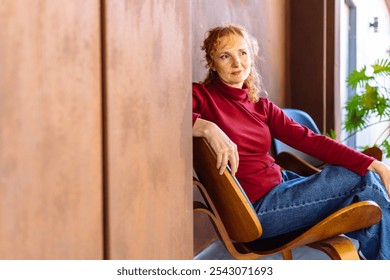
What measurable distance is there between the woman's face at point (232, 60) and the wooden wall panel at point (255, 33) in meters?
0.58

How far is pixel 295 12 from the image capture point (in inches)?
188

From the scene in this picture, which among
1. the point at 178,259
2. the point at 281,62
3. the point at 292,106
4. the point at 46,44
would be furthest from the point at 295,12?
the point at 46,44

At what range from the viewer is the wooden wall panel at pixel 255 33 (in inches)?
118

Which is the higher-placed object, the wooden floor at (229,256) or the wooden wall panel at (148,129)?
the wooden wall panel at (148,129)

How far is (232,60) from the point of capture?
2.17 meters

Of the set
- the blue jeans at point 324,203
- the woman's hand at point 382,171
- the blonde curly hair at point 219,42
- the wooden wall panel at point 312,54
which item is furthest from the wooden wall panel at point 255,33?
the woman's hand at point 382,171

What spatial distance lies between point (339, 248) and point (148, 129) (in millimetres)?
923

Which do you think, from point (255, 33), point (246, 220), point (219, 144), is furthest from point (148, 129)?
point (255, 33)

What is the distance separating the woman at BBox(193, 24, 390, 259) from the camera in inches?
76.6

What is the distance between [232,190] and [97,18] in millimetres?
820

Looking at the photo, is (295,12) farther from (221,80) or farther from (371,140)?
(371,140)

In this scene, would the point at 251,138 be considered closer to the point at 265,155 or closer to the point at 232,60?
the point at 265,155

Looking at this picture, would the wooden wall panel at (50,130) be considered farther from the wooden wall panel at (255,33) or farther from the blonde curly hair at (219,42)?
the wooden wall panel at (255,33)

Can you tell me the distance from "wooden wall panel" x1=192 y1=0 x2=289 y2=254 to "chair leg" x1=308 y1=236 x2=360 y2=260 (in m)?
1.11
